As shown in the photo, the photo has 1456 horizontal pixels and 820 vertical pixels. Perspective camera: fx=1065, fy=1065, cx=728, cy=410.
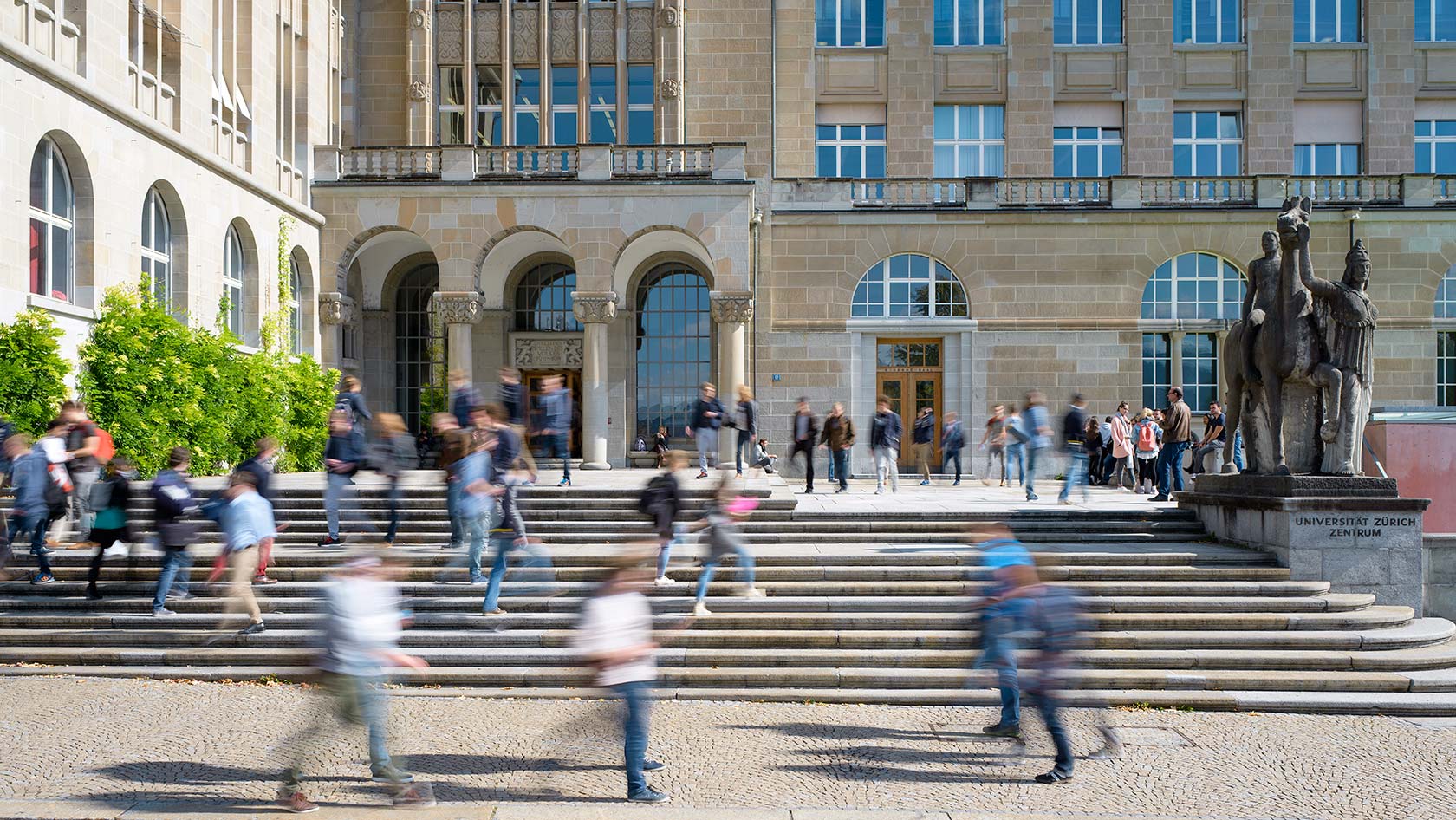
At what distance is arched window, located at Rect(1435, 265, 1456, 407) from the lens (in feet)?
88.9

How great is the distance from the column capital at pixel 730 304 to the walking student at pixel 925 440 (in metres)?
4.79

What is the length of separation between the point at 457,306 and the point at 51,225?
31.4ft

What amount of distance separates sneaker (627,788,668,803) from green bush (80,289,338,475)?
13.5m

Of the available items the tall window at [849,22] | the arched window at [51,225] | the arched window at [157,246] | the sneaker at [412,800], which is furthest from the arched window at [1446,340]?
the arched window at [51,225]

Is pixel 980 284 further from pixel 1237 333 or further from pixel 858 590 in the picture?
pixel 858 590

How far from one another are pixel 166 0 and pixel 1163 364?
78.4 ft

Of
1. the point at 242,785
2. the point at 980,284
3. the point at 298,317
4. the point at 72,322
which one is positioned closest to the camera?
the point at 242,785

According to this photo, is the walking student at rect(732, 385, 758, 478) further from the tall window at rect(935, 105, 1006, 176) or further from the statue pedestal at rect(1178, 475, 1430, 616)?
the tall window at rect(935, 105, 1006, 176)

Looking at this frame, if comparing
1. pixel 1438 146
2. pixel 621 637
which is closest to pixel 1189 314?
pixel 1438 146

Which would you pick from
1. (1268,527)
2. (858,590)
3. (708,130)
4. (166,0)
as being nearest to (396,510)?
(858,590)

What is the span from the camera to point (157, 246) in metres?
19.6

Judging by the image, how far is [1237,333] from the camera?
1417 centimetres

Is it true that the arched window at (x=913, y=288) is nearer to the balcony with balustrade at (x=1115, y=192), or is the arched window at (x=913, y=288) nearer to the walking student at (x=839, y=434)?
the balcony with balustrade at (x=1115, y=192)

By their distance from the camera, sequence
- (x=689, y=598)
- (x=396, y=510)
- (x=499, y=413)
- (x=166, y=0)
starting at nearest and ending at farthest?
(x=689, y=598), (x=499, y=413), (x=396, y=510), (x=166, y=0)
